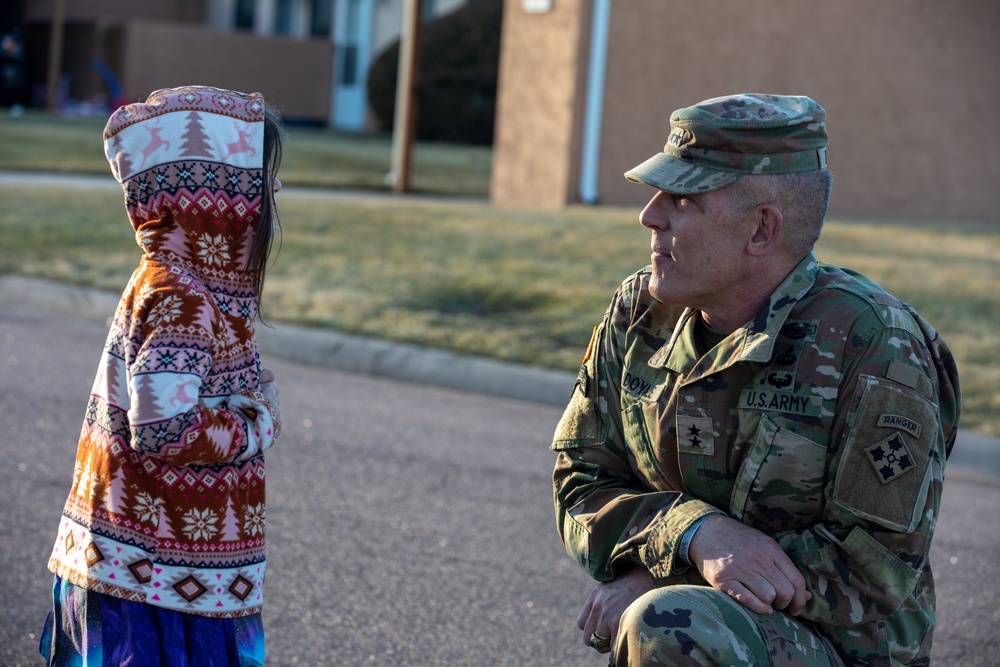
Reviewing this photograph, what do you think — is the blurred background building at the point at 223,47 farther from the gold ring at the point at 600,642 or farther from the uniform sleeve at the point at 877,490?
the uniform sleeve at the point at 877,490

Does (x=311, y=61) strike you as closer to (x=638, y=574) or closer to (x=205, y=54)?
(x=205, y=54)

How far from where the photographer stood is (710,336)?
2.81m

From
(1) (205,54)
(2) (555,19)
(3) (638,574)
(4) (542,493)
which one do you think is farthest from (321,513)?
(1) (205,54)

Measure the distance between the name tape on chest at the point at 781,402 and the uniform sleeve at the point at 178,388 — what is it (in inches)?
39.1

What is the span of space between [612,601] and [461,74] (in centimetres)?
2420

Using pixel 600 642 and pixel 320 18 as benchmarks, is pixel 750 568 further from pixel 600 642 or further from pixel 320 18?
pixel 320 18

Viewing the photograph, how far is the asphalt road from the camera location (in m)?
3.94

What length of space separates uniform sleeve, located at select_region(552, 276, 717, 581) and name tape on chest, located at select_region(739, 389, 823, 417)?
0.27 m

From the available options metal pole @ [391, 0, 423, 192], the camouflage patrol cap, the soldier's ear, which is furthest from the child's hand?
metal pole @ [391, 0, 423, 192]

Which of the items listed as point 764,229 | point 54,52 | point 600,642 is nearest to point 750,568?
point 600,642

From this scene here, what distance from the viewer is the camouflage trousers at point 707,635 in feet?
8.00

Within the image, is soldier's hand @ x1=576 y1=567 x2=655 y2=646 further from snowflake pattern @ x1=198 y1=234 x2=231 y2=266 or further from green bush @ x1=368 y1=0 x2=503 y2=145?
green bush @ x1=368 y1=0 x2=503 y2=145

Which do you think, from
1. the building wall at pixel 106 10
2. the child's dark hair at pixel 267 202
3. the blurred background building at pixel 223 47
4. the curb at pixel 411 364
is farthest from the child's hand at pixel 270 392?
the building wall at pixel 106 10

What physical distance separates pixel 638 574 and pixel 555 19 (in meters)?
12.0
